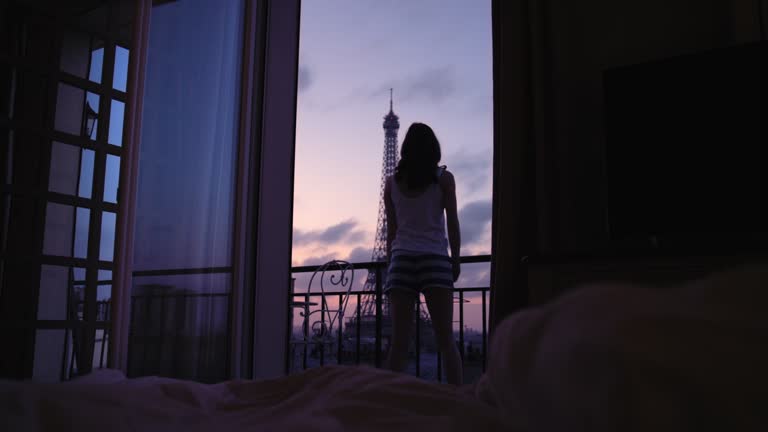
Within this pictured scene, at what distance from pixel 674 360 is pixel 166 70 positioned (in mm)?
2639

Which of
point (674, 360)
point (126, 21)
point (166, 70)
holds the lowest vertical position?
point (674, 360)

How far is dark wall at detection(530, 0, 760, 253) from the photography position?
2.48 m

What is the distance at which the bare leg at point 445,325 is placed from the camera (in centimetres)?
234

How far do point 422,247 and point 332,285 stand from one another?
1904 mm

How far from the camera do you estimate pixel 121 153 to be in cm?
238

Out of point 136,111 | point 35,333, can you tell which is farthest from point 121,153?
point 35,333

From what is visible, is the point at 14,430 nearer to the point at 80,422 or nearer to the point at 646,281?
the point at 80,422

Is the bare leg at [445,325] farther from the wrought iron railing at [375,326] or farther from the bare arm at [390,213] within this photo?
the wrought iron railing at [375,326]

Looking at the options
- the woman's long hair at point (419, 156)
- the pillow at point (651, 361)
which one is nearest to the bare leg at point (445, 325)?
the woman's long hair at point (419, 156)

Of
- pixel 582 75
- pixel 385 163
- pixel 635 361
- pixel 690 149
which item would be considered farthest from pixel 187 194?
pixel 385 163

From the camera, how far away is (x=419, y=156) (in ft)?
8.06

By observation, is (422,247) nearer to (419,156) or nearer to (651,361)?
(419,156)

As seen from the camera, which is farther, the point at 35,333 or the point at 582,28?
the point at 582,28

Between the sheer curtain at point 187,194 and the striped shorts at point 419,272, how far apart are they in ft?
3.10
